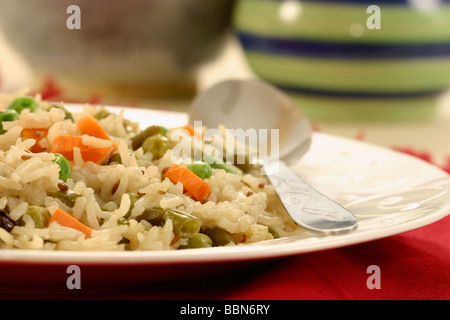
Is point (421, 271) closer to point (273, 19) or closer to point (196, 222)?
point (196, 222)

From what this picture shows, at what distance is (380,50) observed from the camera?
474 cm

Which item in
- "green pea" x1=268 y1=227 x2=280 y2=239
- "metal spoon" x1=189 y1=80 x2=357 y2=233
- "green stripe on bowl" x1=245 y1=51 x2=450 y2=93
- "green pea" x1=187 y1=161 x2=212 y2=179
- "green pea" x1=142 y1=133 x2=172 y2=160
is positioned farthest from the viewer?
"green stripe on bowl" x1=245 y1=51 x2=450 y2=93

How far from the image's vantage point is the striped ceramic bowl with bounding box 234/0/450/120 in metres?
4.68

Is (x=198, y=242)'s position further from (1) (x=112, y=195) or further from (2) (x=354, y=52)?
(2) (x=354, y=52)

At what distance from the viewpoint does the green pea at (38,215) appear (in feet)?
6.19

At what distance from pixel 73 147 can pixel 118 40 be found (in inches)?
119

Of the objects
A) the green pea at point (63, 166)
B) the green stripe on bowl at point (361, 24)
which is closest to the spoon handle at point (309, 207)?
the green pea at point (63, 166)

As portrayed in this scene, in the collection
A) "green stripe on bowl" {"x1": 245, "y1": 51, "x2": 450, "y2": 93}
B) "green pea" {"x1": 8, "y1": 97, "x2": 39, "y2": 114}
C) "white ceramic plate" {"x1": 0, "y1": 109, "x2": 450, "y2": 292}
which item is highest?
"green stripe on bowl" {"x1": 245, "y1": 51, "x2": 450, "y2": 93}

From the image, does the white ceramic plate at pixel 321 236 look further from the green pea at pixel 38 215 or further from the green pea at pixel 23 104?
the green pea at pixel 23 104

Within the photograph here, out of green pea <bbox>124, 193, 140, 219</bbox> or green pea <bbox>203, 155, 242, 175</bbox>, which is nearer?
green pea <bbox>124, 193, 140, 219</bbox>

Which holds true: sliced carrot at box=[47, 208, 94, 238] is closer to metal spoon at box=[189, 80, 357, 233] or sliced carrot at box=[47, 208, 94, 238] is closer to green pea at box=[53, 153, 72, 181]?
green pea at box=[53, 153, 72, 181]

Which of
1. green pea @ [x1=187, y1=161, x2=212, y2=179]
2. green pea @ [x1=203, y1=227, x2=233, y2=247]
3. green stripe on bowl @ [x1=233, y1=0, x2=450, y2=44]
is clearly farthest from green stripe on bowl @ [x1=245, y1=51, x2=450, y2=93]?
green pea @ [x1=203, y1=227, x2=233, y2=247]

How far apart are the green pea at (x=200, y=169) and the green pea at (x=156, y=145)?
0.51ft

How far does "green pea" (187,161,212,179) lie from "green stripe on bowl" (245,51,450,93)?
8.87ft
